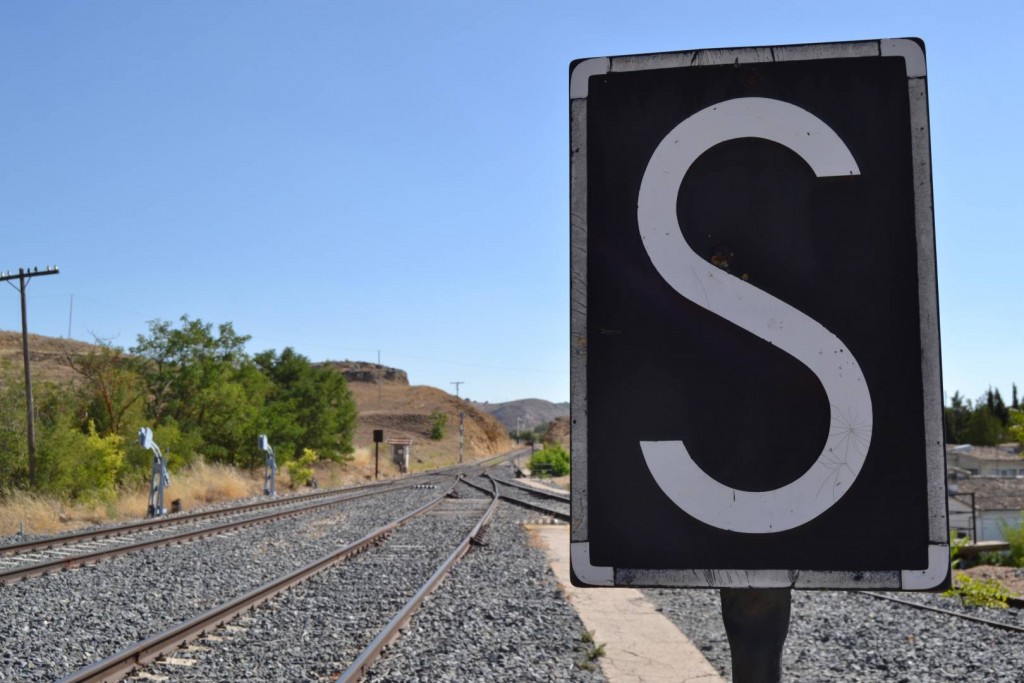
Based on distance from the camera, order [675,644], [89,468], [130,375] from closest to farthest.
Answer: [675,644] → [89,468] → [130,375]

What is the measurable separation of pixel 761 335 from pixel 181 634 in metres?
8.16

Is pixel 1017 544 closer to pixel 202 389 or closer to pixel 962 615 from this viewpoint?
pixel 962 615

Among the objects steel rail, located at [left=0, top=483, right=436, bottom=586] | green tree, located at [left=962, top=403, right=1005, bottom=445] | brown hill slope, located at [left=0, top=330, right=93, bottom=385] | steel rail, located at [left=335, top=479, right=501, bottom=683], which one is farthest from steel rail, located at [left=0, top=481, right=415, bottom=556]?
green tree, located at [left=962, top=403, right=1005, bottom=445]

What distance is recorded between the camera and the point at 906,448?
5.69 ft

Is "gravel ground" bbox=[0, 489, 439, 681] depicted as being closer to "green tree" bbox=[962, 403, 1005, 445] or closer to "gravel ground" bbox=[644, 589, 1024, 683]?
"gravel ground" bbox=[644, 589, 1024, 683]

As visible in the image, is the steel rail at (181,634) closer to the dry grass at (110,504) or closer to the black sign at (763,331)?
the black sign at (763,331)

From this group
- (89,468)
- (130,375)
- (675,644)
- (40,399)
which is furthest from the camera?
(130,375)

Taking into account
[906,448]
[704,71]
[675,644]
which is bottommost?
[675,644]

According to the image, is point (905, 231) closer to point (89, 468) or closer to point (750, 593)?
point (750, 593)

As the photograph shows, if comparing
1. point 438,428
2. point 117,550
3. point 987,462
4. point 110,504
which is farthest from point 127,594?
point 438,428

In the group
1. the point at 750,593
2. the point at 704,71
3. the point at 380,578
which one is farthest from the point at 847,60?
the point at 380,578

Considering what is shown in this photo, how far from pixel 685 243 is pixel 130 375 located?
34.0 metres

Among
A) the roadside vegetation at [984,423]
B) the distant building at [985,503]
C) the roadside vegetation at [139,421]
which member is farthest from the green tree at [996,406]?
the roadside vegetation at [139,421]

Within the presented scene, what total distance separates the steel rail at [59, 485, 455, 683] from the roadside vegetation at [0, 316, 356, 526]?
42.4ft
